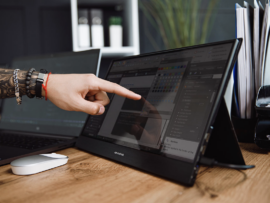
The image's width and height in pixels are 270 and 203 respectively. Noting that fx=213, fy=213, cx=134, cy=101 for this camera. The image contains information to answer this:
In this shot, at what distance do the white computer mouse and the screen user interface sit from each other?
0.14 metres

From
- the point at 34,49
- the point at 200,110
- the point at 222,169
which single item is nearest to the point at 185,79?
the point at 200,110

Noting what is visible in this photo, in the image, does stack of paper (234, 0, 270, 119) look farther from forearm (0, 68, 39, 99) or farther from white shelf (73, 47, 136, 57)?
white shelf (73, 47, 136, 57)

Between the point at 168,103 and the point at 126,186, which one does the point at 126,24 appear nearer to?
the point at 168,103

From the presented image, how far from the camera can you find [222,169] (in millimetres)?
469

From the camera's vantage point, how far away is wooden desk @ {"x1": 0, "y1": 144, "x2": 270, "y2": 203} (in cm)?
36

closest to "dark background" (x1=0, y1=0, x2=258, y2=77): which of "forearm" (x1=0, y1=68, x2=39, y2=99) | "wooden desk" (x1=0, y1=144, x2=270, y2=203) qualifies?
"forearm" (x1=0, y1=68, x2=39, y2=99)

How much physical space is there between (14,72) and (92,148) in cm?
34

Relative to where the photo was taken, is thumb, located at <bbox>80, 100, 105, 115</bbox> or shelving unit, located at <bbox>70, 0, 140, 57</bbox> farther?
shelving unit, located at <bbox>70, 0, 140, 57</bbox>

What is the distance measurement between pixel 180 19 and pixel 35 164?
4.55 feet

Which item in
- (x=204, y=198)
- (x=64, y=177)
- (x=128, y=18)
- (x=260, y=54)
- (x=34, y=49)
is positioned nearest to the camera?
(x=204, y=198)

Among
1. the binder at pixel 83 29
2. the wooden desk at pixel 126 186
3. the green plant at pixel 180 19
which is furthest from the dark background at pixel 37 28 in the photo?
the wooden desk at pixel 126 186

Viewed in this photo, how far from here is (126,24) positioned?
5.47 ft

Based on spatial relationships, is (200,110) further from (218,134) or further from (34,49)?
(34,49)

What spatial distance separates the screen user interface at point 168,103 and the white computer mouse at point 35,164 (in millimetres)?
144
